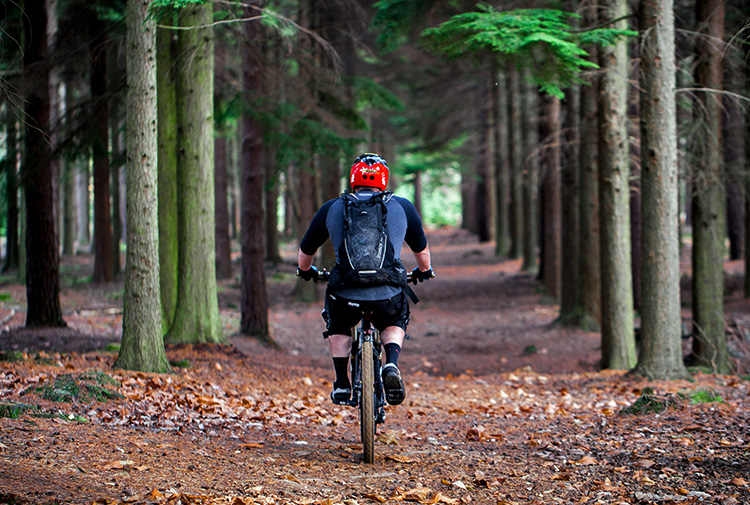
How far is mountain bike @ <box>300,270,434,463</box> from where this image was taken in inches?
212

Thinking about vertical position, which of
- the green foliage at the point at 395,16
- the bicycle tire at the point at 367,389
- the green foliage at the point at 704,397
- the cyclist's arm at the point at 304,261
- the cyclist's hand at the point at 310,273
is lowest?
the green foliage at the point at 704,397

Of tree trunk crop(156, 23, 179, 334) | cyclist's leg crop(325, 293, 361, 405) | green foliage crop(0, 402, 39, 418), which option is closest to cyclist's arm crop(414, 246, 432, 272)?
cyclist's leg crop(325, 293, 361, 405)

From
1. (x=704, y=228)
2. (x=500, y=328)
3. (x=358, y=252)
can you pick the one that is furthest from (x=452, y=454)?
(x=500, y=328)

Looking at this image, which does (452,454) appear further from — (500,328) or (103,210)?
(103,210)

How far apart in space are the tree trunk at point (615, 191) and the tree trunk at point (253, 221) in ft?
20.5

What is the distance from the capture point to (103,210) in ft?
63.2

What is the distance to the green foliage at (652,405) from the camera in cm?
758

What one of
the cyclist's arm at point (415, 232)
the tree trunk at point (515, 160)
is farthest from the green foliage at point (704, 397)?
the tree trunk at point (515, 160)

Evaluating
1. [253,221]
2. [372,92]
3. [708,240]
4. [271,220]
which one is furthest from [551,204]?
[271,220]

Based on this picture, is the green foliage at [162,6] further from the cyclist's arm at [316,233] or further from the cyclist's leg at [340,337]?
the cyclist's leg at [340,337]

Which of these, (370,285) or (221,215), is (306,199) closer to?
(221,215)

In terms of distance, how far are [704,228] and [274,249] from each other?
1919cm

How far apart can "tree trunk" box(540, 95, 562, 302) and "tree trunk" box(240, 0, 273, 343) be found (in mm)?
8179

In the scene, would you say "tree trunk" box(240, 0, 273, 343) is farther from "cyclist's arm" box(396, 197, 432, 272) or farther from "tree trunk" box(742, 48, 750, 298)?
"tree trunk" box(742, 48, 750, 298)
